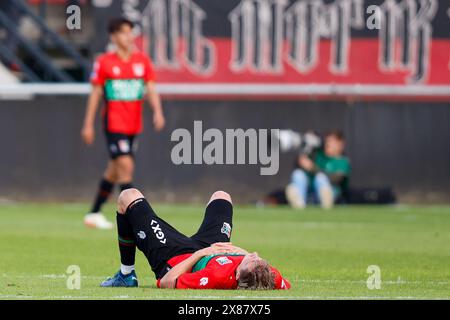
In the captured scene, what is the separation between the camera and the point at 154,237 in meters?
11.0

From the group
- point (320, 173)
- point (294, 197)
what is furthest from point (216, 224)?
point (320, 173)

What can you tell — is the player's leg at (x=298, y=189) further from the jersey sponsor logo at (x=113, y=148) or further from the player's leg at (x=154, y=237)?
the player's leg at (x=154, y=237)

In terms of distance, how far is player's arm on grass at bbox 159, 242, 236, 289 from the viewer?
35.3 ft

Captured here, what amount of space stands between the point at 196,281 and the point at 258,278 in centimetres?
50

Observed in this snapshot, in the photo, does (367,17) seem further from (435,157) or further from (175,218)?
(175,218)

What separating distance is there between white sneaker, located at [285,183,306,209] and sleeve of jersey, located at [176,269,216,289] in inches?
526

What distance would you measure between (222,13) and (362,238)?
833cm

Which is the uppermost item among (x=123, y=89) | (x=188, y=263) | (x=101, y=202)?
(x=123, y=89)

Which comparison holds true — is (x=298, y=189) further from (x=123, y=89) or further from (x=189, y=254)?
(x=189, y=254)

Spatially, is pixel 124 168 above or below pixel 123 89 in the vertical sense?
below

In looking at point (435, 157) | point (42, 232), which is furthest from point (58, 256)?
Answer: point (435, 157)

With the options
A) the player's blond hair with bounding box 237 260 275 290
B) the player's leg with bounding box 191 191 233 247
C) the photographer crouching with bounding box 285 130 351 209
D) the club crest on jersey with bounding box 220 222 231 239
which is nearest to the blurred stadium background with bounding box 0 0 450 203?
the photographer crouching with bounding box 285 130 351 209
